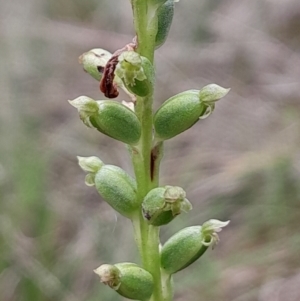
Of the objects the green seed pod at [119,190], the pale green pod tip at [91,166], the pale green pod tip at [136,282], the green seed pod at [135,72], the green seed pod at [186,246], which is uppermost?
the green seed pod at [135,72]

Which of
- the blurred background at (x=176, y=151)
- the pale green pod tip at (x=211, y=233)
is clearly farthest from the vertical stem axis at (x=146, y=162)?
→ the blurred background at (x=176, y=151)

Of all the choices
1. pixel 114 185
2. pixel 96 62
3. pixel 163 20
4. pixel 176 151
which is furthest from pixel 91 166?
pixel 176 151

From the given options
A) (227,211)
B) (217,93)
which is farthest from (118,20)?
(217,93)

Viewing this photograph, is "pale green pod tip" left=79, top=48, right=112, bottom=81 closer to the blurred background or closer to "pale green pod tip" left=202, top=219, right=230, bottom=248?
"pale green pod tip" left=202, top=219, right=230, bottom=248

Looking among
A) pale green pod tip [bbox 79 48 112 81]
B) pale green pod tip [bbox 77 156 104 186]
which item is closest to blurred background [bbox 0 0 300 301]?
pale green pod tip [bbox 77 156 104 186]

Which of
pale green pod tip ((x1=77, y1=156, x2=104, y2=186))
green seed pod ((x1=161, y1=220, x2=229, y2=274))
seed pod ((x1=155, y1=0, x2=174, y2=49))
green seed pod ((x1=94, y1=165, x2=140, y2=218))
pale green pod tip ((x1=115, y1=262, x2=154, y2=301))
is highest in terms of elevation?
seed pod ((x1=155, y1=0, x2=174, y2=49))

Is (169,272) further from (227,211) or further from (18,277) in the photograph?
(227,211)

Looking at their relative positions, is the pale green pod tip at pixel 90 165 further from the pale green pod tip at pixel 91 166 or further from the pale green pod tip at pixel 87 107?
the pale green pod tip at pixel 87 107

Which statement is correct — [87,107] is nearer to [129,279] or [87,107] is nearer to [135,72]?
[135,72]
